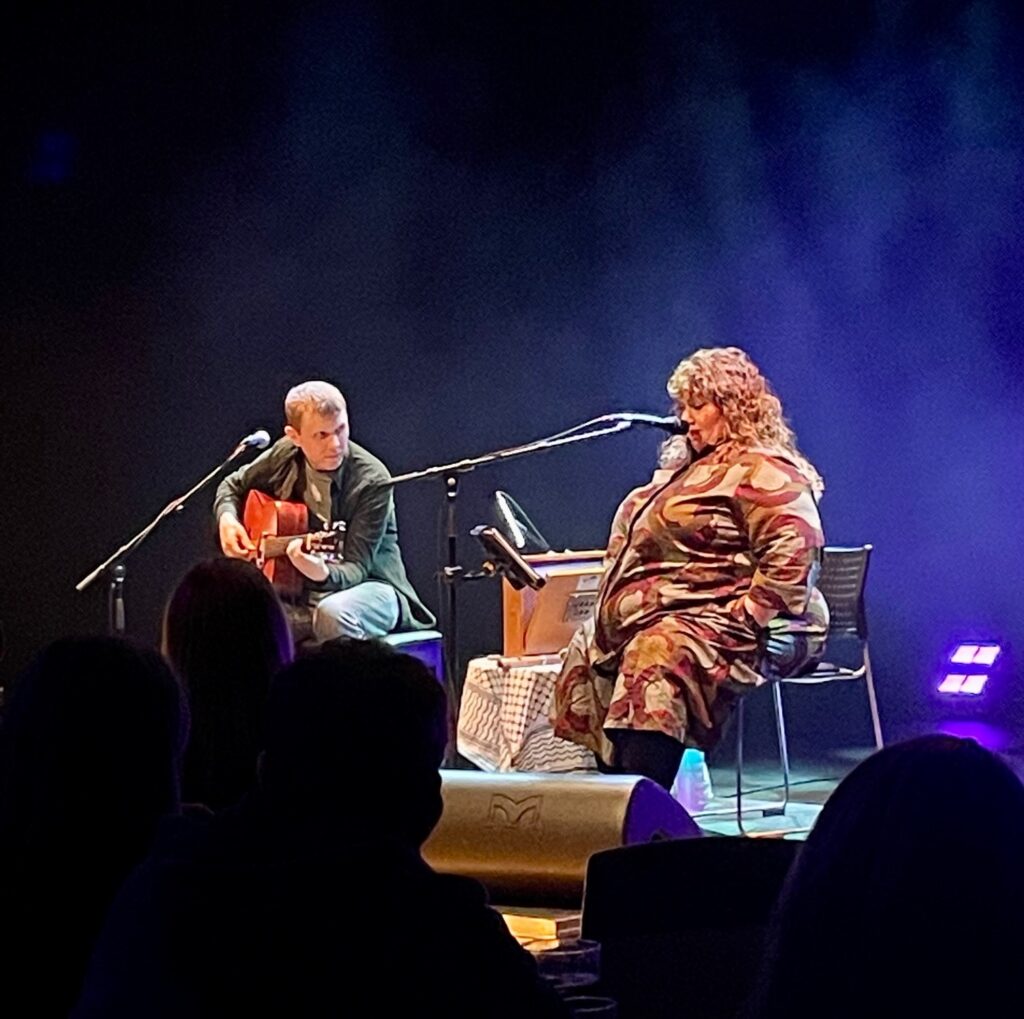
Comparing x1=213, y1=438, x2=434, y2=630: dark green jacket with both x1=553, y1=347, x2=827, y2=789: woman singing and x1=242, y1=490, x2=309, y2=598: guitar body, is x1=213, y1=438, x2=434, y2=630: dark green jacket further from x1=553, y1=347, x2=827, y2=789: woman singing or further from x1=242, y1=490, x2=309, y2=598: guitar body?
x1=553, y1=347, x2=827, y2=789: woman singing

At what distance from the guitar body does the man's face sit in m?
0.15

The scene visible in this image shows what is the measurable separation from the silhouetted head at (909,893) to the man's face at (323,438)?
3894 millimetres

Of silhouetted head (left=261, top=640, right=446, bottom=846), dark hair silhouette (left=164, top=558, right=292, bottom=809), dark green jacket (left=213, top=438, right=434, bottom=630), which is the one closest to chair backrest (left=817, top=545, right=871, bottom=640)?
dark green jacket (left=213, top=438, right=434, bottom=630)

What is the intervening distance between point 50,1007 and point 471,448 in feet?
14.7

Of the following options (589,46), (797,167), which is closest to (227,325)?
(589,46)

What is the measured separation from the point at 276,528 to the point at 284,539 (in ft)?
0.22

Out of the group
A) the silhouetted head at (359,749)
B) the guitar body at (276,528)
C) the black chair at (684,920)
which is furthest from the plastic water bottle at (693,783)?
the silhouetted head at (359,749)

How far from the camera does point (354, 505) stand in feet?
16.8

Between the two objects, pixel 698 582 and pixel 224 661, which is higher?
pixel 698 582

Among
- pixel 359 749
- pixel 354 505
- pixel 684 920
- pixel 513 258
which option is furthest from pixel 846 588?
pixel 359 749

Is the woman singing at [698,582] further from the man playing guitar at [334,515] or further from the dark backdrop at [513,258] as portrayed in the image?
the dark backdrop at [513,258]

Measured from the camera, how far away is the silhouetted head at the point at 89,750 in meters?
1.71

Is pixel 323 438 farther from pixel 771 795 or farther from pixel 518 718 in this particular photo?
pixel 771 795

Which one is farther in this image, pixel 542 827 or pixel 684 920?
pixel 542 827
